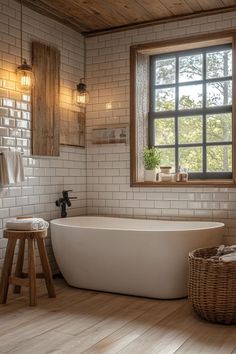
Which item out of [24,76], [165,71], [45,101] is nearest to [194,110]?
[165,71]

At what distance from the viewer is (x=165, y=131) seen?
4.96 m

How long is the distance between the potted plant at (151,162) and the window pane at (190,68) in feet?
2.95

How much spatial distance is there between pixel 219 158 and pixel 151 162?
75 cm

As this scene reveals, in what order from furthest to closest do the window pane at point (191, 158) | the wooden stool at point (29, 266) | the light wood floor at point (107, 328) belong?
the window pane at point (191, 158), the wooden stool at point (29, 266), the light wood floor at point (107, 328)

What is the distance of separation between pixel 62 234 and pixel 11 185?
669mm

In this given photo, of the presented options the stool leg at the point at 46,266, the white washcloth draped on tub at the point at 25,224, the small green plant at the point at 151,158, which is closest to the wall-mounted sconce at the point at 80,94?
the small green plant at the point at 151,158

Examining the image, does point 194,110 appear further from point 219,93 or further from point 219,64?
point 219,64

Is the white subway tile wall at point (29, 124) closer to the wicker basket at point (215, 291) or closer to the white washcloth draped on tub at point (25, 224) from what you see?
the white washcloth draped on tub at point (25, 224)

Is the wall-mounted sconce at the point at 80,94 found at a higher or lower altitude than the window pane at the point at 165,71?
lower

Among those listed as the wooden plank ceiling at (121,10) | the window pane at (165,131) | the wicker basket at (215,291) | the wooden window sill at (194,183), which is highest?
the wooden plank ceiling at (121,10)

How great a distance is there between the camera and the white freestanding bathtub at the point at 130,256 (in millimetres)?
3650

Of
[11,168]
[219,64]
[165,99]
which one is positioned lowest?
[11,168]

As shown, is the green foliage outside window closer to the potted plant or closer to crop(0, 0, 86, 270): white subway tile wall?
the potted plant

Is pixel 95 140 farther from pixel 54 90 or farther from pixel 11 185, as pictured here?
pixel 11 185
